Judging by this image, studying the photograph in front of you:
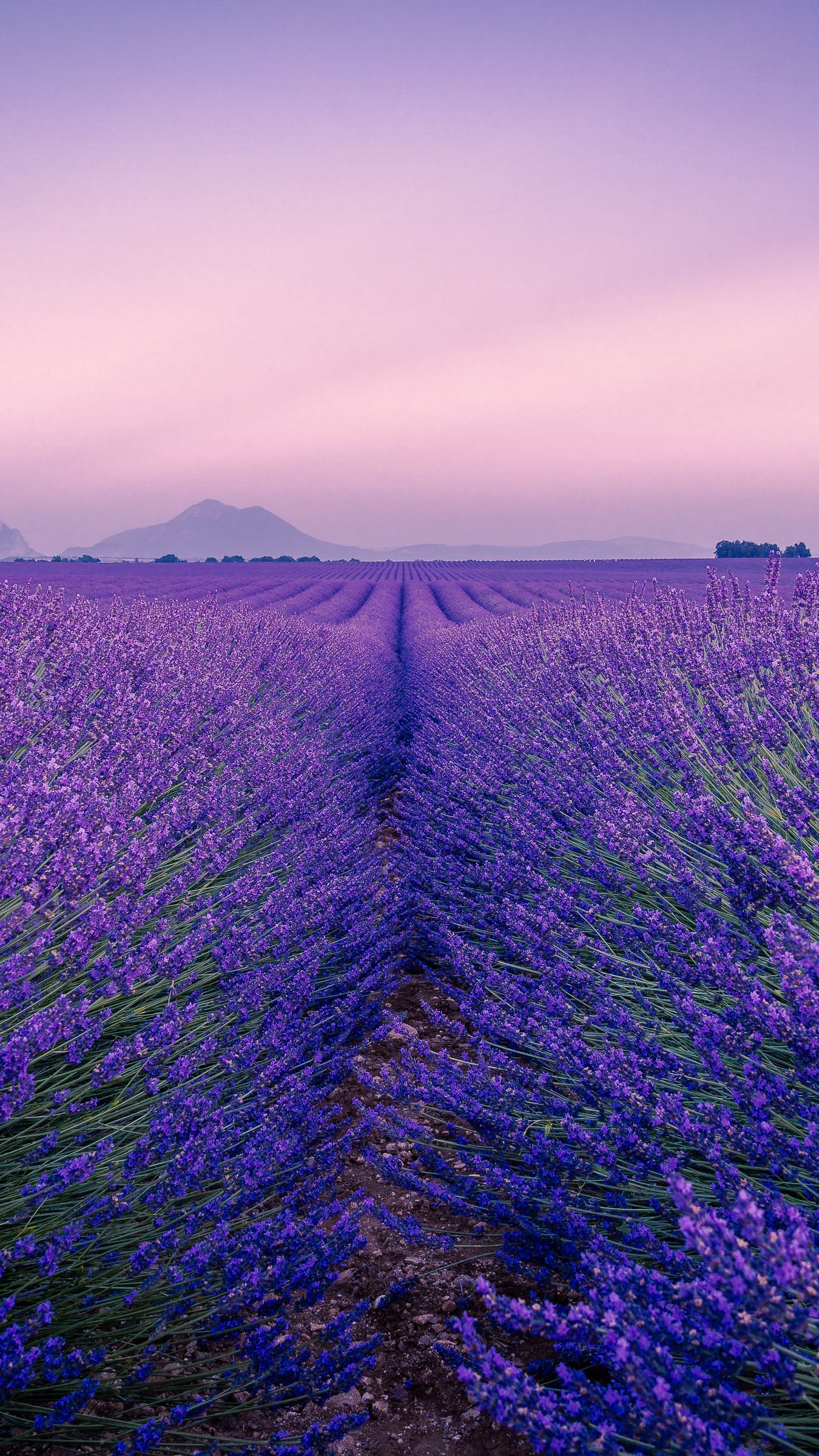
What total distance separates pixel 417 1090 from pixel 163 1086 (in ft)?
1.67

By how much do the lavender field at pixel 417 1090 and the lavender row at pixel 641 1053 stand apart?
1 centimetres

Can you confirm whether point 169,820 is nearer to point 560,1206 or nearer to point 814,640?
point 560,1206

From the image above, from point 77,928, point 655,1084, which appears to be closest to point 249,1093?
point 77,928

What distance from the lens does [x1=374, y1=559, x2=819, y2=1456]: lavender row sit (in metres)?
0.78

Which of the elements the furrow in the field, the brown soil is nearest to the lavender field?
the brown soil

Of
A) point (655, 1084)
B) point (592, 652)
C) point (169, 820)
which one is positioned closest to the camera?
point (655, 1084)

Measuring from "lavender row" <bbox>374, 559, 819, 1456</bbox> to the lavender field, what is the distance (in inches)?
0.4

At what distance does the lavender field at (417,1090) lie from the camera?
0.97 m

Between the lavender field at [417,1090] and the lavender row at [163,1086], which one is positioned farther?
the lavender row at [163,1086]

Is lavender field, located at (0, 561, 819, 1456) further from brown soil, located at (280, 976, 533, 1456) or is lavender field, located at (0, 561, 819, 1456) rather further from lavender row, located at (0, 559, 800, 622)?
lavender row, located at (0, 559, 800, 622)

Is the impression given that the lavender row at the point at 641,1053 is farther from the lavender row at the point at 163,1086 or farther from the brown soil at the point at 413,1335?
the lavender row at the point at 163,1086

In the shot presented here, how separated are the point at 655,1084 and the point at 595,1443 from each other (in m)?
0.75

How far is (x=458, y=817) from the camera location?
3357 millimetres

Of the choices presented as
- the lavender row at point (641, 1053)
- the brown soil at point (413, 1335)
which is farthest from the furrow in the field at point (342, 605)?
the brown soil at point (413, 1335)
